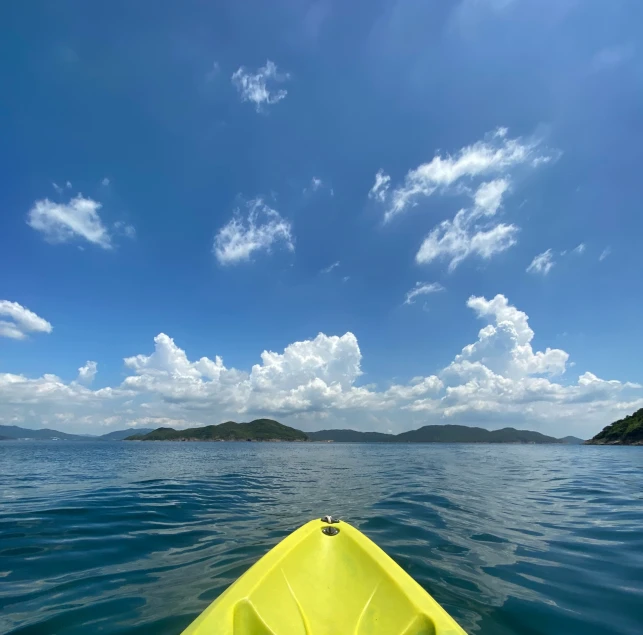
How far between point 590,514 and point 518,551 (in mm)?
6108

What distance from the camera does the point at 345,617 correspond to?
472 cm

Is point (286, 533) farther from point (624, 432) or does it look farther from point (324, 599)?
point (624, 432)

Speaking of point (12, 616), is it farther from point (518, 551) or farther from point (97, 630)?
point (518, 551)

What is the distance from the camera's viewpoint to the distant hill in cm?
13150

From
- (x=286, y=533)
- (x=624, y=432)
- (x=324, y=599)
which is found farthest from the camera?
(x=624, y=432)

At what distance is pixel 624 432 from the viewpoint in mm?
141250

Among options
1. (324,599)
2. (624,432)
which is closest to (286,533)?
(324,599)

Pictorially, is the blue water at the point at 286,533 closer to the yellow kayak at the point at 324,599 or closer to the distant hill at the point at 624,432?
the yellow kayak at the point at 324,599

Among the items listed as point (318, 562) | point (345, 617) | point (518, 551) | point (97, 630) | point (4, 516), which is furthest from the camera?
point (4, 516)

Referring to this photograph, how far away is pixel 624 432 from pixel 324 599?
188 meters

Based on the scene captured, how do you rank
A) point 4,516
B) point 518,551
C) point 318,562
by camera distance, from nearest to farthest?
point 318,562 < point 518,551 < point 4,516

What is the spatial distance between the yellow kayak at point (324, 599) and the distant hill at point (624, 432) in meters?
173

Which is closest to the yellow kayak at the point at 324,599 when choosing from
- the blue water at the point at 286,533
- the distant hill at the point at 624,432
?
the blue water at the point at 286,533

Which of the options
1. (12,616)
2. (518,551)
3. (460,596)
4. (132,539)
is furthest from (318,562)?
(132,539)
